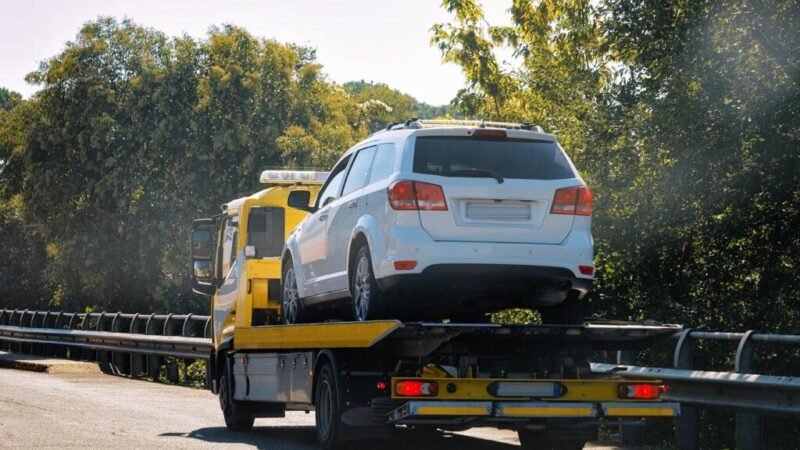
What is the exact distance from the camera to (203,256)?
1600 cm

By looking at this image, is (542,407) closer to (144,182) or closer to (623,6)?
(623,6)

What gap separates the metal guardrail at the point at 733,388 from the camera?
9.56 meters

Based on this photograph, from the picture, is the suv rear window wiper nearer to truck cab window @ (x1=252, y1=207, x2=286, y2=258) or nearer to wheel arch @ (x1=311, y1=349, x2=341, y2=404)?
wheel arch @ (x1=311, y1=349, x2=341, y2=404)

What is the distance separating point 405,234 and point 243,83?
4018 cm

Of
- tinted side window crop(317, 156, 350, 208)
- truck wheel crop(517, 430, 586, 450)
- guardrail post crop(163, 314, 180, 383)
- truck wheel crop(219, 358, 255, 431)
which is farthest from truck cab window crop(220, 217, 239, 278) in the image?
guardrail post crop(163, 314, 180, 383)

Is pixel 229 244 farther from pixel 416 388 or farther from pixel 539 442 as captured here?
pixel 416 388

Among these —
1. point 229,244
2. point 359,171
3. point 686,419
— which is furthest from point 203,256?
point 686,419

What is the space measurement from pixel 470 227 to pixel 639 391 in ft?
5.32

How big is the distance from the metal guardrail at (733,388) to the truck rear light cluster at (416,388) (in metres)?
1.95

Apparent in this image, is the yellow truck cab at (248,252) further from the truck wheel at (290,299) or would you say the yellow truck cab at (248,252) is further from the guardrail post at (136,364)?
the guardrail post at (136,364)

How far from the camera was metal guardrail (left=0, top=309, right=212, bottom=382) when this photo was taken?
22750mm

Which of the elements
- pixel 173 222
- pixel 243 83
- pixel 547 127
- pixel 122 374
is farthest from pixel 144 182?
pixel 547 127

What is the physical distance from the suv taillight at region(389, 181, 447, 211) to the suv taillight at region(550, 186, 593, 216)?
33.0 inches

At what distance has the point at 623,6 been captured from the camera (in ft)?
57.8
